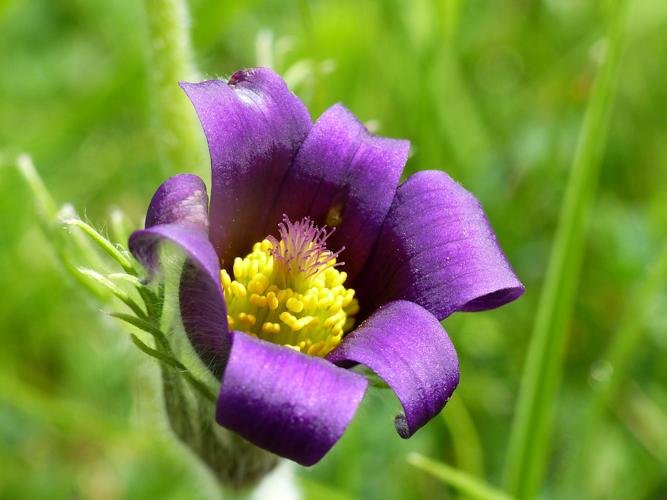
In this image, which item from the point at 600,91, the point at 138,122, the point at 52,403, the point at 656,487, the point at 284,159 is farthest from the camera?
the point at 138,122

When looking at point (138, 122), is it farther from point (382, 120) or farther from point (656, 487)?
point (656, 487)

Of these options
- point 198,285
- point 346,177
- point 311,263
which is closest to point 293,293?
point 311,263

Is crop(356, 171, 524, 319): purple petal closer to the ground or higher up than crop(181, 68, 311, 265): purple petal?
closer to the ground

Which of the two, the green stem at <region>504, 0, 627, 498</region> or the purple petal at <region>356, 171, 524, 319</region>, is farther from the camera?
the green stem at <region>504, 0, 627, 498</region>

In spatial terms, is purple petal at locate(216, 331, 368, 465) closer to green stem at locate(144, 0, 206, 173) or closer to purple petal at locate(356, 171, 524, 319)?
purple petal at locate(356, 171, 524, 319)

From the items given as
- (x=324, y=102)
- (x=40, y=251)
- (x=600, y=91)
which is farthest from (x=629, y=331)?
(x=40, y=251)

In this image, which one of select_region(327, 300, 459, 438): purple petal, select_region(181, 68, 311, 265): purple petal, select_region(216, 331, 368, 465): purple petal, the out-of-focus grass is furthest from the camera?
the out-of-focus grass

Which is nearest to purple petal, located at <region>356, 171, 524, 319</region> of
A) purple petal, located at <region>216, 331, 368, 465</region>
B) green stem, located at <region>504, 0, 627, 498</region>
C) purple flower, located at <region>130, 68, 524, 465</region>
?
purple flower, located at <region>130, 68, 524, 465</region>
